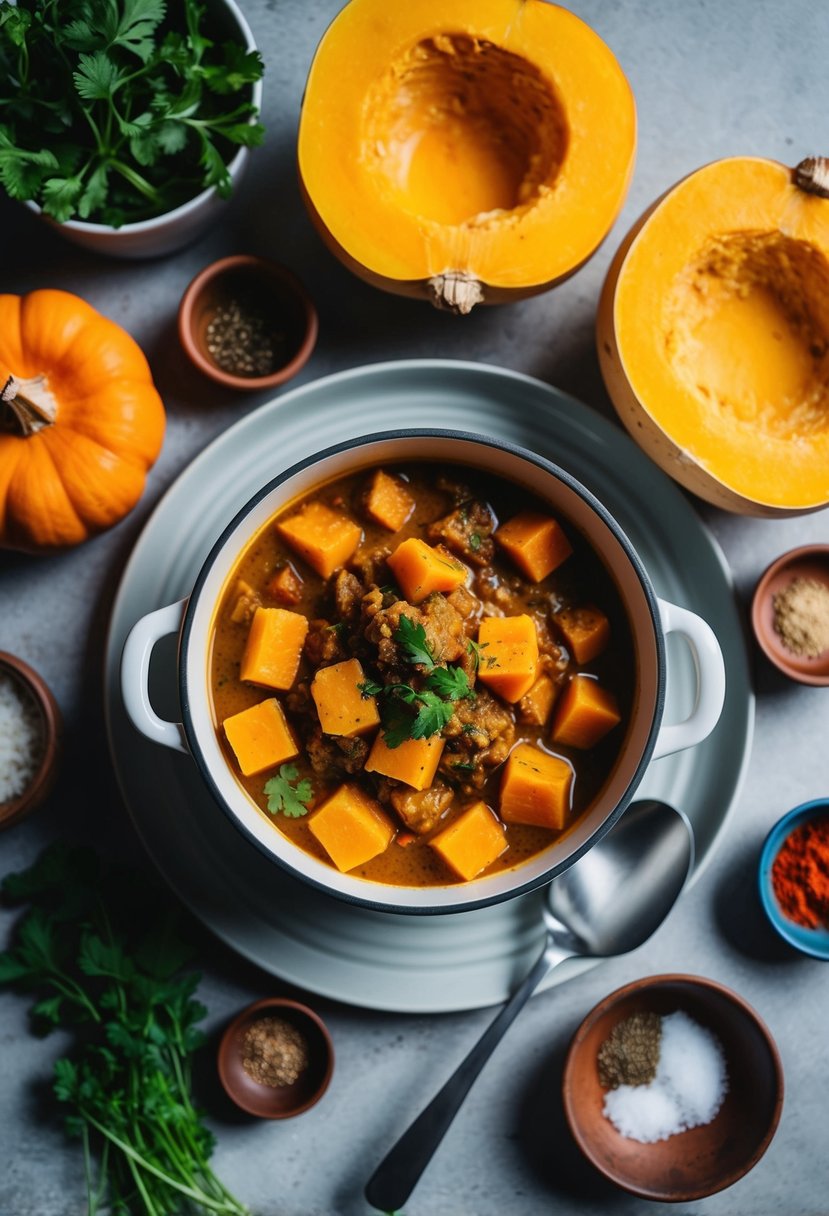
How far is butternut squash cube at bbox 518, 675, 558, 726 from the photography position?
256 cm

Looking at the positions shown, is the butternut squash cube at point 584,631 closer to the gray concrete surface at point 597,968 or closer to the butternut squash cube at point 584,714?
the butternut squash cube at point 584,714

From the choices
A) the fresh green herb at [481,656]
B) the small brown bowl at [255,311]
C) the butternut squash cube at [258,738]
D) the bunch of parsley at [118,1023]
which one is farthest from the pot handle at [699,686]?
the bunch of parsley at [118,1023]

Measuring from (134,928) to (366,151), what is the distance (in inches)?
87.7

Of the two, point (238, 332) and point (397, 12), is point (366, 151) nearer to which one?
point (397, 12)

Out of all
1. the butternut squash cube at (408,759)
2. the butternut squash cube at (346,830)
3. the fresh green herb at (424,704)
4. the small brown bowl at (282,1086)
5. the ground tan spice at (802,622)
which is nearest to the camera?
the fresh green herb at (424,704)

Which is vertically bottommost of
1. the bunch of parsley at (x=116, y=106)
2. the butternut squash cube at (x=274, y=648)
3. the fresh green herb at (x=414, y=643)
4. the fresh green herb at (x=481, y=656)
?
the butternut squash cube at (x=274, y=648)

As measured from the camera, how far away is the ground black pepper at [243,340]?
9.56 feet

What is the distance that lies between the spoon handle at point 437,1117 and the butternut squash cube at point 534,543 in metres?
1.03

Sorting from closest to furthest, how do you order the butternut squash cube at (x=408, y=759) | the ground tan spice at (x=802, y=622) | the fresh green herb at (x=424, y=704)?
the fresh green herb at (x=424, y=704)
the butternut squash cube at (x=408, y=759)
the ground tan spice at (x=802, y=622)

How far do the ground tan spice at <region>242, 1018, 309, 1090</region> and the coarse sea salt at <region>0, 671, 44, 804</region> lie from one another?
3.19 ft

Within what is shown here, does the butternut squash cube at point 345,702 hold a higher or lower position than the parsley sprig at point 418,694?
lower

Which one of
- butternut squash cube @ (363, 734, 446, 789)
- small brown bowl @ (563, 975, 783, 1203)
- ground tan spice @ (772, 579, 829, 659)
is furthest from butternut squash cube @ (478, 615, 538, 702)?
small brown bowl @ (563, 975, 783, 1203)

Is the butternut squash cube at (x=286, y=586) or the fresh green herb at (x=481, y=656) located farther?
the butternut squash cube at (x=286, y=586)

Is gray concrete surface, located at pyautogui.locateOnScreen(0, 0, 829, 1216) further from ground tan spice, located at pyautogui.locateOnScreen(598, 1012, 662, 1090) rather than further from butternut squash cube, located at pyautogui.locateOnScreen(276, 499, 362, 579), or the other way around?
butternut squash cube, located at pyautogui.locateOnScreen(276, 499, 362, 579)
